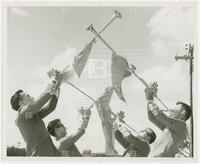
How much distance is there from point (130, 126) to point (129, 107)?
95 mm

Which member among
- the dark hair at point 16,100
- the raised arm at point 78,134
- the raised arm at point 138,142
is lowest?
the raised arm at point 138,142

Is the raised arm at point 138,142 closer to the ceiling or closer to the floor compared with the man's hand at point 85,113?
closer to the floor

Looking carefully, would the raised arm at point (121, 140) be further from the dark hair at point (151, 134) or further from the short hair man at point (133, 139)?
the dark hair at point (151, 134)

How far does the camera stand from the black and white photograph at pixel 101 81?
2.50m

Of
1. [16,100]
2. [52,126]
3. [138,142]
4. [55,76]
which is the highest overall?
[55,76]

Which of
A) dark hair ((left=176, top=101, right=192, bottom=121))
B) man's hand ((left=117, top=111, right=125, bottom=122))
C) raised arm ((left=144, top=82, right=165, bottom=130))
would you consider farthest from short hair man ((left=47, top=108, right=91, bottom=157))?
dark hair ((left=176, top=101, right=192, bottom=121))

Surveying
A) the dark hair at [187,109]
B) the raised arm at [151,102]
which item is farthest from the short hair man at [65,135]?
the dark hair at [187,109]

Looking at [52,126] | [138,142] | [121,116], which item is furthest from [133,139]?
[52,126]

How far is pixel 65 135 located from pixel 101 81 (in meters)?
0.33

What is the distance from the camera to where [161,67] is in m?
2.50

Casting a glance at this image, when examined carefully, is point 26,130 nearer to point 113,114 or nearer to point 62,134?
point 62,134

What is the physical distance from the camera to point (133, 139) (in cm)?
250

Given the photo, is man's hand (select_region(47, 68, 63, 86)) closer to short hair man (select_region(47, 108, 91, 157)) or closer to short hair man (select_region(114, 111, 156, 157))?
short hair man (select_region(47, 108, 91, 157))

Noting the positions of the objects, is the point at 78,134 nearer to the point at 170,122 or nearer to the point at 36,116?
the point at 36,116
